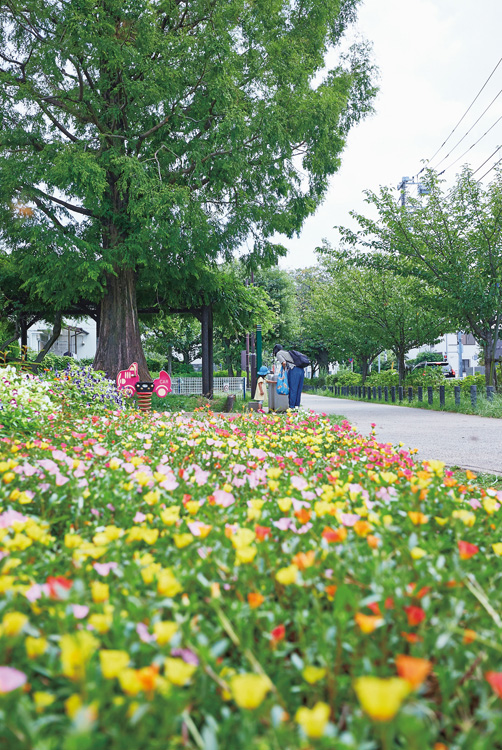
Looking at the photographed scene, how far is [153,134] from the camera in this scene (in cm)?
1211

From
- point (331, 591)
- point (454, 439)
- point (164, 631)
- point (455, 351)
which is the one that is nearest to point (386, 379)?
A: point (454, 439)

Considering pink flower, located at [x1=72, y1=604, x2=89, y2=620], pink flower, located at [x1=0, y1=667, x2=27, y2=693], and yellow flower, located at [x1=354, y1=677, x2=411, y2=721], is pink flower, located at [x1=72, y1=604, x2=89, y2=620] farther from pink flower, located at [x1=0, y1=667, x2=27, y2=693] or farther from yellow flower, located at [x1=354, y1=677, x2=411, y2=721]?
yellow flower, located at [x1=354, y1=677, x2=411, y2=721]

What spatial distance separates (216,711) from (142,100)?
40.9ft

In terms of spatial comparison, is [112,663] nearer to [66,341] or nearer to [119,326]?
[119,326]

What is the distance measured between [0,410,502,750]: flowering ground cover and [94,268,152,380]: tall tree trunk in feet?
37.4

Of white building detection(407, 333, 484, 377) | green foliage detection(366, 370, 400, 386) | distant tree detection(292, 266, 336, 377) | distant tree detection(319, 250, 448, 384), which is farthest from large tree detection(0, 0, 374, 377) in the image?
white building detection(407, 333, 484, 377)

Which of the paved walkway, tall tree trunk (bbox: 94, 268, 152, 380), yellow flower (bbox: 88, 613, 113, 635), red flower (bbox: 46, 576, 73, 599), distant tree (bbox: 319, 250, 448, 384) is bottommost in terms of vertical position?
the paved walkway

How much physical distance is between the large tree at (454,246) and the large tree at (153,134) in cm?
365

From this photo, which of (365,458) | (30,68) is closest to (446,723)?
(365,458)

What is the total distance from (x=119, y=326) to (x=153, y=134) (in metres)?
4.52

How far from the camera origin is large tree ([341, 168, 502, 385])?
1434cm

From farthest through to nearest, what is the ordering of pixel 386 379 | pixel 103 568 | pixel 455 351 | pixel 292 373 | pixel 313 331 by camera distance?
pixel 455 351
pixel 313 331
pixel 386 379
pixel 292 373
pixel 103 568

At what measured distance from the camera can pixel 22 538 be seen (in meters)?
1.35

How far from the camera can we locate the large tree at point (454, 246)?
47.0 feet
